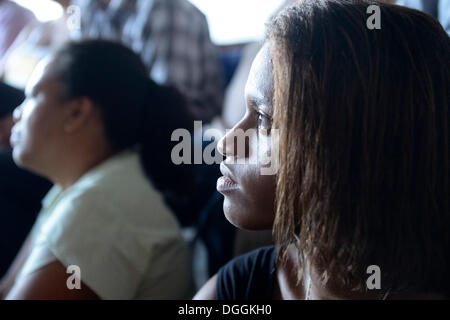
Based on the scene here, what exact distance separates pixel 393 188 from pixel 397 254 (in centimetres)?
7

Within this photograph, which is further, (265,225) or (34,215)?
(34,215)

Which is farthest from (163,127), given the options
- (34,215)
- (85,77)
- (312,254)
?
(312,254)

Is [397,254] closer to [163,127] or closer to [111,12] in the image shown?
[163,127]

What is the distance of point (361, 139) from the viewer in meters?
0.42

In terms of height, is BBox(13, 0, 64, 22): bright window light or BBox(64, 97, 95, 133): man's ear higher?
BBox(13, 0, 64, 22): bright window light

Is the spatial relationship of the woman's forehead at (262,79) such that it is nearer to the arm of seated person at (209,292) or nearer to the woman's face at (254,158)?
the woman's face at (254,158)

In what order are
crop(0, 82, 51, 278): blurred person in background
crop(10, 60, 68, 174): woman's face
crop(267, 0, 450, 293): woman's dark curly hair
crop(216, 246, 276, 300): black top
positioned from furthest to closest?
crop(0, 82, 51, 278): blurred person in background → crop(10, 60, 68, 174): woman's face → crop(216, 246, 276, 300): black top → crop(267, 0, 450, 293): woman's dark curly hair

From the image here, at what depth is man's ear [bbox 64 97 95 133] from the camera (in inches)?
35.6

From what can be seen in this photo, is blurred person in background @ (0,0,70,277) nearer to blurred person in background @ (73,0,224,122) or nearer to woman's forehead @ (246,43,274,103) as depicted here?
blurred person in background @ (73,0,224,122)

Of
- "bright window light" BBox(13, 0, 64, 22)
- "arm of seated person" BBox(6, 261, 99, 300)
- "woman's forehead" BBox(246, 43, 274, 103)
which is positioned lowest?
"arm of seated person" BBox(6, 261, 99, 300)

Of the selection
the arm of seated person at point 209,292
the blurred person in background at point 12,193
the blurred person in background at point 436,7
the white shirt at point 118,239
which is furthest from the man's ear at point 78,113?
the blurred person in background at point 436,7

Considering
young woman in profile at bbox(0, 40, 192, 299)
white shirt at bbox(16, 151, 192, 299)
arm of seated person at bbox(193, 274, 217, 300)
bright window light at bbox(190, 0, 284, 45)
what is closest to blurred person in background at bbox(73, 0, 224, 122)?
bright window light at bbox(190, 0, 284, 45)

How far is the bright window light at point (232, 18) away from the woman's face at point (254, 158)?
2.52 ft

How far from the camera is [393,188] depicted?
16.6 inches
